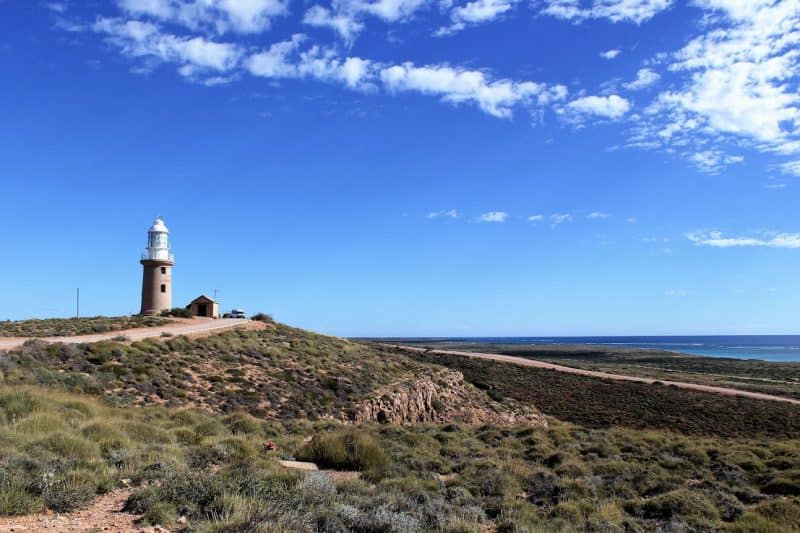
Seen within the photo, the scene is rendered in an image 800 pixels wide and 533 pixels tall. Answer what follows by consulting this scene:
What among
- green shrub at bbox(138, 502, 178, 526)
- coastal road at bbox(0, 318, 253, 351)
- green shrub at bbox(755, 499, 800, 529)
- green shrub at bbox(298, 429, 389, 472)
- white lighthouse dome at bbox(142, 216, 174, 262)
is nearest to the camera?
green shrub at bbox(138, 502, 178, 526)

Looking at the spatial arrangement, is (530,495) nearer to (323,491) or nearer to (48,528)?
(323,491)

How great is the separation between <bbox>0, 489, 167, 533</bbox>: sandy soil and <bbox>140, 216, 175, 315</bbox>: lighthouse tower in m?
35.4

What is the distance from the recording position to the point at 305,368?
28141 millimetres

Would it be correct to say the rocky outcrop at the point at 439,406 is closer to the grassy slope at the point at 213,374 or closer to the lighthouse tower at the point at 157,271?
the grassy slope at the point at 213,374

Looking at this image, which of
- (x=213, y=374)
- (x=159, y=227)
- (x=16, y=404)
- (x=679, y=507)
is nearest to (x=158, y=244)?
(x=159, y=227)

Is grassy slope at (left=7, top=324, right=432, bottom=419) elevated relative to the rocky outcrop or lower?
elevated

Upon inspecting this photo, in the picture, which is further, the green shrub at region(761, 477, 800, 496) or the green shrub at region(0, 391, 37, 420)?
the green shrub at region(761, 477, 800, 496)

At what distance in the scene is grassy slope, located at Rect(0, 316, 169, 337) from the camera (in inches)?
1181

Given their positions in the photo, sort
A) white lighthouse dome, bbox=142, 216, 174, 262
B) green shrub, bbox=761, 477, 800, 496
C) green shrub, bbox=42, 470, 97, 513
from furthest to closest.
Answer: white lighthouse dome, bbox=142, 216, 174, 262, green shrub, bbox=761, 477, 800, 496, green shrub, bbox=42, 470, 97, 513

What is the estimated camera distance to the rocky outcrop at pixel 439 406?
2486 centimetres

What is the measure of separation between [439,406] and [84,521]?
81.8 ft

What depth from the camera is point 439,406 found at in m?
29.7

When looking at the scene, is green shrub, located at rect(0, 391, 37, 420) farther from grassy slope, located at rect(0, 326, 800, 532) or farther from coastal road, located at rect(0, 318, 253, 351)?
coastal road, located at rect(0, 318, 253, 351)

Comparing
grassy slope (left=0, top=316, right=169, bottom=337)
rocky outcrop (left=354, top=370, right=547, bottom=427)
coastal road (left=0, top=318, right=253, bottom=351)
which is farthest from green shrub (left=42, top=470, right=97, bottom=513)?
grassy slope (left=0, top=316, right=169, bottom=337)
